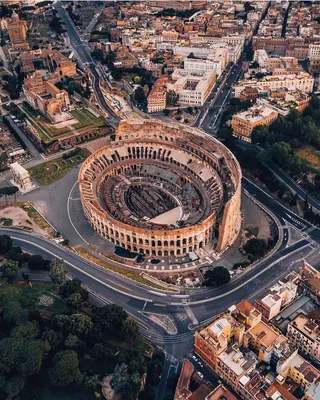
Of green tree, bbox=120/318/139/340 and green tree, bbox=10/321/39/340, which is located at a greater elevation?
green tree, bbox=10/321/39/340

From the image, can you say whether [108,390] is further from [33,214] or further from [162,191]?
[162,191]

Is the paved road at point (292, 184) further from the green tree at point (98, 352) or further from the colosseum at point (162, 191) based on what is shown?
the green tree at point (98, 352)

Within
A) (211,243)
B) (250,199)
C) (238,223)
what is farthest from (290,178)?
(211,243)

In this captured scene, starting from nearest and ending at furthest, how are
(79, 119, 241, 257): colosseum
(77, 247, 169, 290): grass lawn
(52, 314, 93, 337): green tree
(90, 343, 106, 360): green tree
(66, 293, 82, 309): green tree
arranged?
(90, 343, 106, 360): green tree < (52, 314, 93, 337): green tree < (66, 293, 82, 309): green tree < (77, 247, 169, 290): grass lawn < (79, 119, 241, 257): colosseum

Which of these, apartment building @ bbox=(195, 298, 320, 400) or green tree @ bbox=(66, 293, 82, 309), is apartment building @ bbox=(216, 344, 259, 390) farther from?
green tree @ bbox=(66, 293, 82, 309)

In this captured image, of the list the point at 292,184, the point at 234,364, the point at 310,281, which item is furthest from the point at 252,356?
the point at 292,184

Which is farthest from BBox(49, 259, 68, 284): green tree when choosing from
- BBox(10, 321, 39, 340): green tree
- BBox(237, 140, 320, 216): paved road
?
BBox(237, 140, 320, 216): paved road

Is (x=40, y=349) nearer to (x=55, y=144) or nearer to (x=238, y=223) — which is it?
(x=238, y=223)
